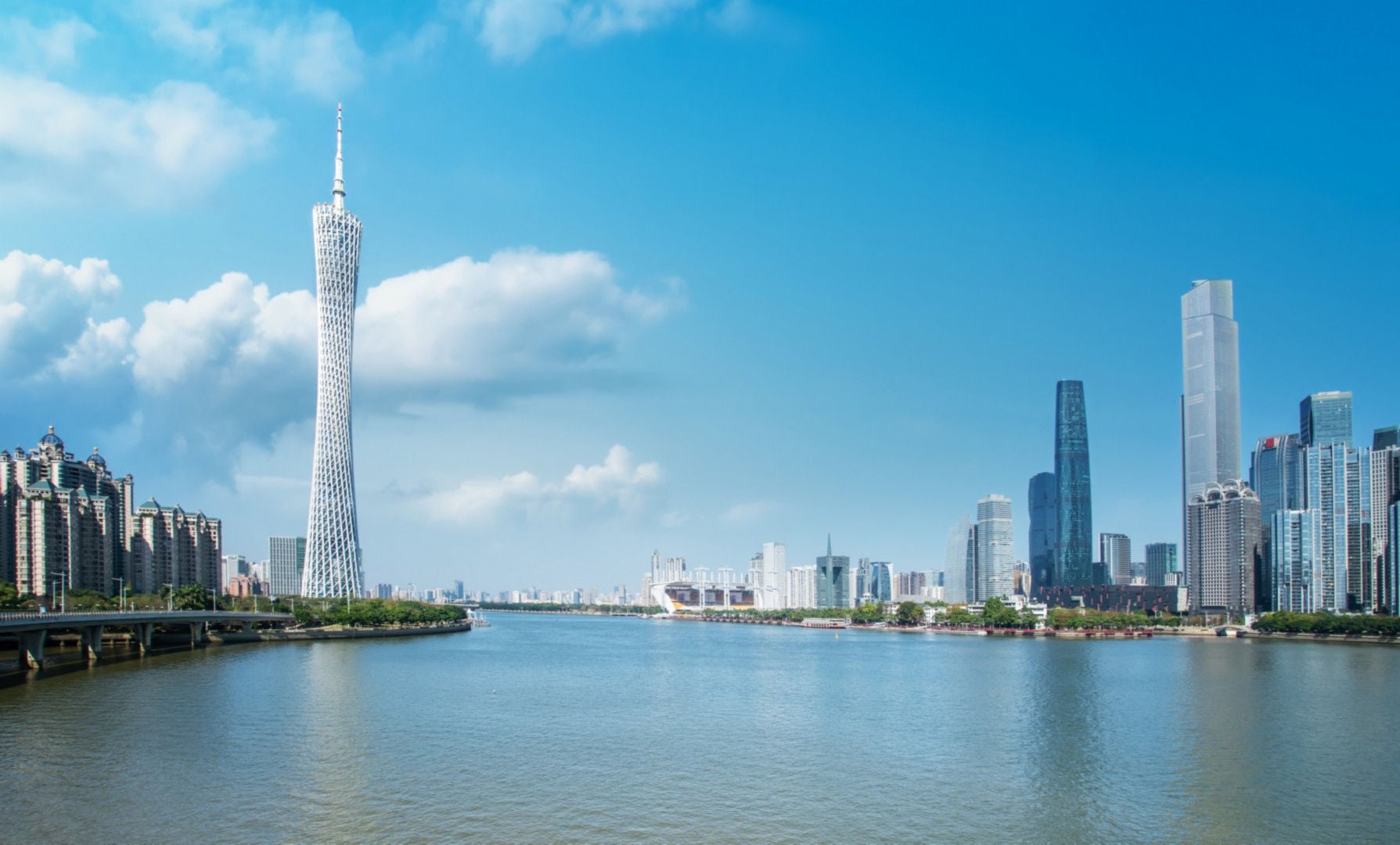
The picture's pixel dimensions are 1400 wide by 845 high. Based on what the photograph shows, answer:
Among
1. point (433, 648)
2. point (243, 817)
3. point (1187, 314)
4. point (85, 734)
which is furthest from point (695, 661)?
point (1187, 314)

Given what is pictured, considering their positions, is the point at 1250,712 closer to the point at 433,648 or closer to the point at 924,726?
the point at 924,726

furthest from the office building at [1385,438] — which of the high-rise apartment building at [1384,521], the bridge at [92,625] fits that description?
the bridge at [92,625]

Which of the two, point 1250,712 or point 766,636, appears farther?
point 766,636

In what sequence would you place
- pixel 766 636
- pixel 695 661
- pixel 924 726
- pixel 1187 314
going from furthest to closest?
pixel 1187 314 → pixel 766 636 → pixel 695 661 → pixel 924 726

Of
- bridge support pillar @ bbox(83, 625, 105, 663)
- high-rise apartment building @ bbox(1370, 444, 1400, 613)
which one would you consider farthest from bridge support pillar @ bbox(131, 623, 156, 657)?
high-rise apartment building @ bbox(1370, 444, 1400, 613)

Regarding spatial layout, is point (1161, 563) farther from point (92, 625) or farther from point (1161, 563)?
point (92, 625)

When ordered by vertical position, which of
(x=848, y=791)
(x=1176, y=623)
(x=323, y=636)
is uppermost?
(x=848, y=791)
